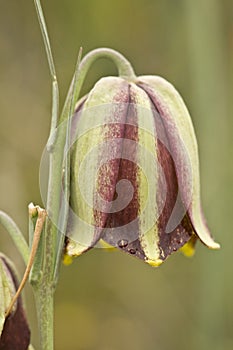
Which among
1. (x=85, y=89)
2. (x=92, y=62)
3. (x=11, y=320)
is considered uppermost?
(x=92, y=62)

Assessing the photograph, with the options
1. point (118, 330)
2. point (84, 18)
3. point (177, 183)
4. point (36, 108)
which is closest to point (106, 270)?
point (118, 330)

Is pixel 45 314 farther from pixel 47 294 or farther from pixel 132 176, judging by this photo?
pixel 132 176

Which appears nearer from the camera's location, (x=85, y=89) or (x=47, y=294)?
(x=47, y=294)

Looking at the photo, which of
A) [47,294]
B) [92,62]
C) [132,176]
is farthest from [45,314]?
[92,62]

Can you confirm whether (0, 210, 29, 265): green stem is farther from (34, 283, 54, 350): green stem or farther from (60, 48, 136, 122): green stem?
(60, 48, 136, 122): green stem

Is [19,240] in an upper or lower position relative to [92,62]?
lower

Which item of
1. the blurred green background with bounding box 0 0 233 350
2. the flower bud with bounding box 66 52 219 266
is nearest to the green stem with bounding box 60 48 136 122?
the flower bud with bounding box 66 52 219 266

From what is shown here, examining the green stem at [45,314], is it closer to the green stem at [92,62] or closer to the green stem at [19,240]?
the green stem at [19,240]

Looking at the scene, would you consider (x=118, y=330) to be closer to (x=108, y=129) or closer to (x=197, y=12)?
(x=197, y=12)
